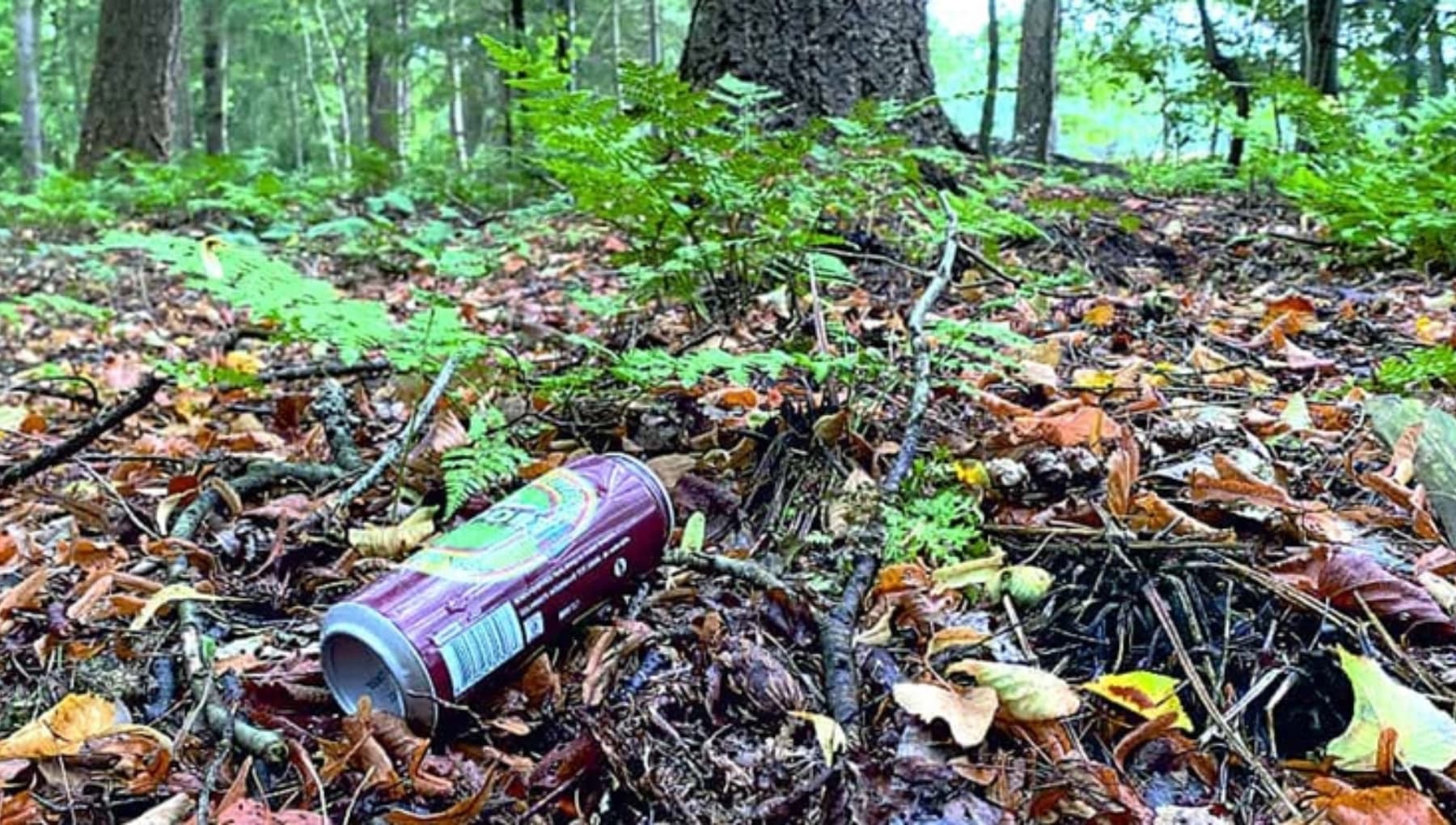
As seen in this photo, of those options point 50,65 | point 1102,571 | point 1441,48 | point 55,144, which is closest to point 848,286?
point 1102,571

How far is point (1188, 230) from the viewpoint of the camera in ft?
14.3

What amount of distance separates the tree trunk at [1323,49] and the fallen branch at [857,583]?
15.3 ft

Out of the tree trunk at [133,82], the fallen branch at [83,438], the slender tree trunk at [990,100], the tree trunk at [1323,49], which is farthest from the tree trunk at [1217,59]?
the tree trunk at [133,82]

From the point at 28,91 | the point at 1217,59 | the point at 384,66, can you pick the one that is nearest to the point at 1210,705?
the point at 1217,59

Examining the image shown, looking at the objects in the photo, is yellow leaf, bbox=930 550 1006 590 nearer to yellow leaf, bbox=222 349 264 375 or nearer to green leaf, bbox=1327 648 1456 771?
green leaf, bbox=1327 648 1456 771

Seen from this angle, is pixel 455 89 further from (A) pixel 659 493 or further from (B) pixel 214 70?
(A) pixel 659 493

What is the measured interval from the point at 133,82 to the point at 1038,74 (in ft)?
23.9

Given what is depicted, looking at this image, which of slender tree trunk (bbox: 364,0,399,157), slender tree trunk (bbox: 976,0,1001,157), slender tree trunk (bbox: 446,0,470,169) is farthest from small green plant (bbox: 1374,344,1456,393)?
slender tree trunk (bbox: 364,0,399,157)

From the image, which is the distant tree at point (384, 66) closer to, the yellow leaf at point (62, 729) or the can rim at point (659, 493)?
the can rim at point (659, 493)

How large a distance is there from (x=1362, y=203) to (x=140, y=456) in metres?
3.75

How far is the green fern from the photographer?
5.74 ft

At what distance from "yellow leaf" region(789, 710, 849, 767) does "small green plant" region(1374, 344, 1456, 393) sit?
5.25 feet

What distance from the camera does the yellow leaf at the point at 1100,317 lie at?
2965 millimetres

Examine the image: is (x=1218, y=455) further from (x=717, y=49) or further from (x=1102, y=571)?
(x=717, y=49)
